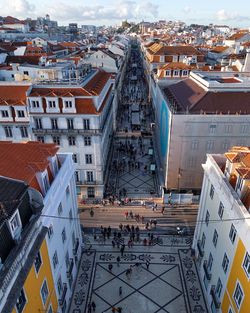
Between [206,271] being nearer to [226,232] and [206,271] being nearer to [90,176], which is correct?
[226,232]

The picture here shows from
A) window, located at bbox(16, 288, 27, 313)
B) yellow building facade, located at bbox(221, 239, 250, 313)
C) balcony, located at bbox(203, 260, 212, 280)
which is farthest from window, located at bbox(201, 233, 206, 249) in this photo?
window, located at bbox(16, 288, 27, 313)

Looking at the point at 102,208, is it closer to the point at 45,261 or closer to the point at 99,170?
the point at 99,170

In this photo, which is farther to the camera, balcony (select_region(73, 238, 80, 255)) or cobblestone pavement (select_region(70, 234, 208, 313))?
balcony (select_region(73, 238, 80, 255))

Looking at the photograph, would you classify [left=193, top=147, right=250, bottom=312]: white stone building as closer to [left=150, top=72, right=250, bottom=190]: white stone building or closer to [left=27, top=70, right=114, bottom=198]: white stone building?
[left=150, top=72, right=250, bottom=190]: white stone building

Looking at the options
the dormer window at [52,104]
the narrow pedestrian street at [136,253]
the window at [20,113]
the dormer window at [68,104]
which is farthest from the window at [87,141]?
the narrow pedestrian street at [136,253]

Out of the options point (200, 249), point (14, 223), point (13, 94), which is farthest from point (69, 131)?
point (14, 223)

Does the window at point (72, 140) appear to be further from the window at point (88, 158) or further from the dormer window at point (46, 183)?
the dormer window at point (46, 183)
